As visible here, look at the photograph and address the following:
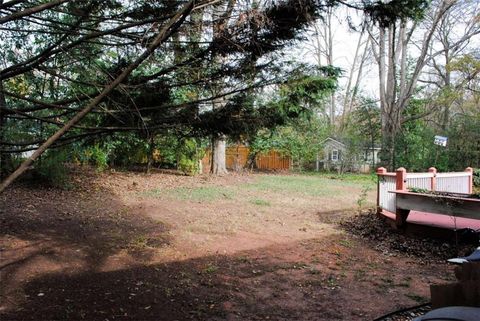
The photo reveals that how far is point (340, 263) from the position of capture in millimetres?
5207

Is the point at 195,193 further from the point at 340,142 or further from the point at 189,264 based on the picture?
the point at 340,142

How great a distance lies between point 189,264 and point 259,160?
16877mm

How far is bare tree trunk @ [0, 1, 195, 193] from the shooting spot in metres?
2.07

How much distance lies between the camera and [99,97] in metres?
2.21

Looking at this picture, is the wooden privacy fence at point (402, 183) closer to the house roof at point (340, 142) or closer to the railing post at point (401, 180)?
the railing post at point (401, 180)

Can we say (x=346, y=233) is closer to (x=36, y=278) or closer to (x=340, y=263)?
(x=340, y=263)

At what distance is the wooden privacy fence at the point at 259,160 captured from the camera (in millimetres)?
19875

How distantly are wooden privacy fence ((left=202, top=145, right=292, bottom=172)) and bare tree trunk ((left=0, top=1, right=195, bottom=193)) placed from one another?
16908 mm

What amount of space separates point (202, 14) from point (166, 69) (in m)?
0.92

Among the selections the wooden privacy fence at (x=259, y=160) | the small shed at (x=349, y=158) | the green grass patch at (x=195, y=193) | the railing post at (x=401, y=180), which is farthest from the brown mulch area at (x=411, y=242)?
the small shed at (x=349, y=158)

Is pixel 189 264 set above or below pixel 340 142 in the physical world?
below

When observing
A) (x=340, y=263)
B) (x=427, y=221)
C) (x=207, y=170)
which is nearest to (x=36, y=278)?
(x=340, y=263)

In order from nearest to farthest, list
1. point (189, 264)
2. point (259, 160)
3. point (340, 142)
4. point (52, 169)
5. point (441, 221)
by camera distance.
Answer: point (189, 264)
point (441, 221)
point (52, 169)
point (259, 160)
point (340, 142)

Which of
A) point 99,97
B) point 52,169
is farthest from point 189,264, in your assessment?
point 52,169
